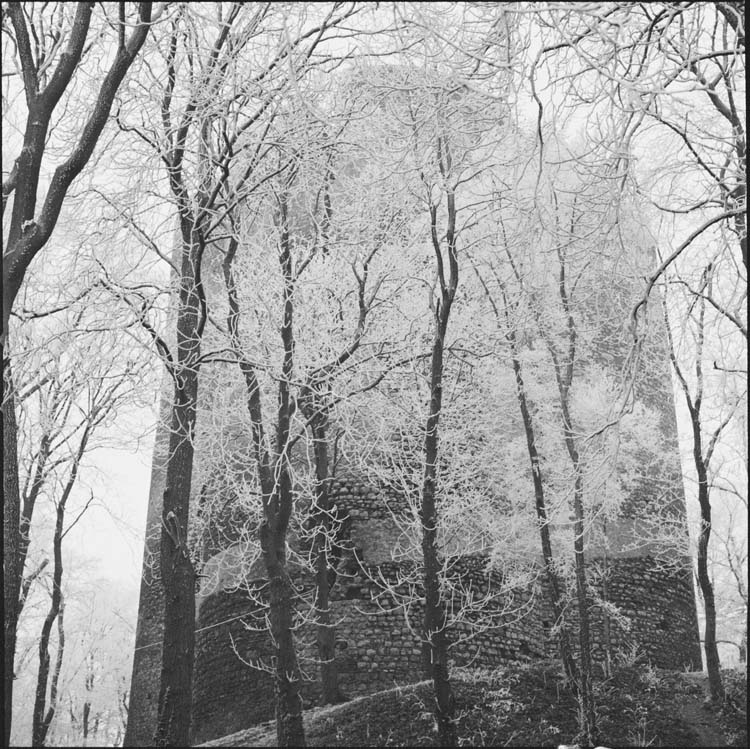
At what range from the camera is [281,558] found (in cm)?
862

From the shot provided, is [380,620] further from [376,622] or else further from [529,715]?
[529,715]

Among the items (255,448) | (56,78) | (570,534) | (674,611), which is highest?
(56,78)

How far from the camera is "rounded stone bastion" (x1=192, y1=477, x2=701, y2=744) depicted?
12375 millimetres

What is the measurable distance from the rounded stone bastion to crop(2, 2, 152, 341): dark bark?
8.31 metres

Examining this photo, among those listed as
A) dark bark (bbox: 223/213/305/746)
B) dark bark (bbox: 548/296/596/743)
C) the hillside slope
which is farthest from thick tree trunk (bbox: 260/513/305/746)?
dark bark (bbox: 548/296/596/743)

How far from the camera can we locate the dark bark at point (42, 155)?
397cm

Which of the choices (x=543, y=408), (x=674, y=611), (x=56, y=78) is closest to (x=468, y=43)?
(x=56, y=78)

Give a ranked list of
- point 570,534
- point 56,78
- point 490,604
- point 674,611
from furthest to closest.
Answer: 1. point 674,611
2. point 490,604
3. point 570,534
4. point 56,78

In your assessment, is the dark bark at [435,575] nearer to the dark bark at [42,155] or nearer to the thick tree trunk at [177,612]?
the thick tree trunk at [177,612]

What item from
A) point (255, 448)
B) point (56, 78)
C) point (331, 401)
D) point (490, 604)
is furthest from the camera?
point (490, 604)

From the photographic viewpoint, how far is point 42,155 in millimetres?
4164

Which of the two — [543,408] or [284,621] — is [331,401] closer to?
[284,621]

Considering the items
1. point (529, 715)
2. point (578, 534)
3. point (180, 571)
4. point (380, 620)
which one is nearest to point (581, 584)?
point (578, 534)

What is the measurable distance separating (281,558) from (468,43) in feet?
19.3
